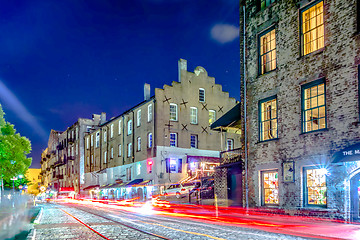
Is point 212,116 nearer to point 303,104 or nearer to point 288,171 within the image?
point 288,171

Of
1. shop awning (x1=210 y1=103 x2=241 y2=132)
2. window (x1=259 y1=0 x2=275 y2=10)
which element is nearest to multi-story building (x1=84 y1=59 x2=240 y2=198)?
shop awning (x1=210 y1=103 x2=241 y2=132)

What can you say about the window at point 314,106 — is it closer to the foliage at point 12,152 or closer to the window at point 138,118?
the window at point 138,118

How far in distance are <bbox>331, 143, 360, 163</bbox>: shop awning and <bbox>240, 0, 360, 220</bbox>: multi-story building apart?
0.04 metres

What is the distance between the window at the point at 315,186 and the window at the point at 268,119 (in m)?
3.01

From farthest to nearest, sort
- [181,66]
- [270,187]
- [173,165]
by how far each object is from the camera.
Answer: [181,66] < [173,165] < [270,187]

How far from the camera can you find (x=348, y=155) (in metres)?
13.6

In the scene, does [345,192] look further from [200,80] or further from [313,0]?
[200,80]

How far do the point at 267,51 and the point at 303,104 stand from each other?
13.9ft

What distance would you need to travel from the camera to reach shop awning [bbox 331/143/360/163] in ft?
43.5

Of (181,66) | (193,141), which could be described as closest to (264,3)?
(181,66)

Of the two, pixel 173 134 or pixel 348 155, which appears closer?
pixel 348 155

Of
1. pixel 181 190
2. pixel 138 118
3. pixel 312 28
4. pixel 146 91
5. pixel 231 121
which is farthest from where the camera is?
pixel 146 91

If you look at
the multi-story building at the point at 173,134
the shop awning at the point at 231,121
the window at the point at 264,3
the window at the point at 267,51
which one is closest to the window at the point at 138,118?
the multi-story building at the point at 173,134

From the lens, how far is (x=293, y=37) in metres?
17.6
